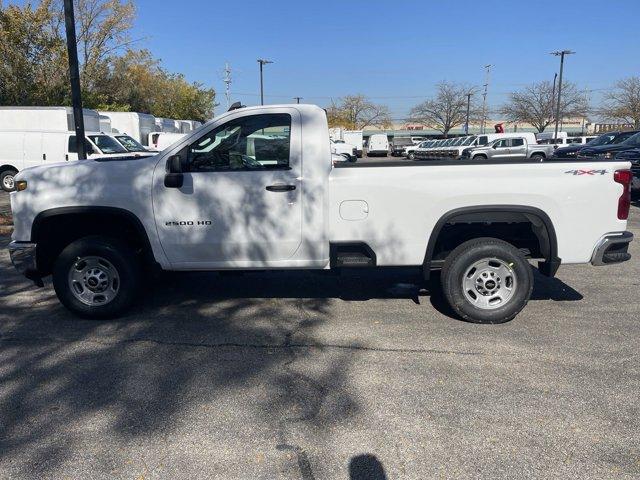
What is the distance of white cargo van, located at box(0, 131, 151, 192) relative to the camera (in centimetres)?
1709

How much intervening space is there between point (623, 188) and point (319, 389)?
128 inches

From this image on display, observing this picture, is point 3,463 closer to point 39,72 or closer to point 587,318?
point 587,318

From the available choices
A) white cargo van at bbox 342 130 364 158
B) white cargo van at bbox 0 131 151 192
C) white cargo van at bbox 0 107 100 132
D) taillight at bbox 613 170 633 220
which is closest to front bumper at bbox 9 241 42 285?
taillight at bbox 613 170 633 220

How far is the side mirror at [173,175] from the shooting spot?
490 cm

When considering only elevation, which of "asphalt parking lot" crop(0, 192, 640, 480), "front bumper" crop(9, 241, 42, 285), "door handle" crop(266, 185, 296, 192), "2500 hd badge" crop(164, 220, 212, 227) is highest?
"door handle" crop(266, 185, 296, 192)

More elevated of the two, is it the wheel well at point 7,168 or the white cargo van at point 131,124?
the white cargo van at point 131,124

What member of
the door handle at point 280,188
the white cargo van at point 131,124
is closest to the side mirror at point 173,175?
the door handle at point 280,188

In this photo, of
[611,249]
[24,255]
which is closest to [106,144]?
[24,255]

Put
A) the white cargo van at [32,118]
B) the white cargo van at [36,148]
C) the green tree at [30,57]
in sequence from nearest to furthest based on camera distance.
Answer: the white cargo van at [36,148] → the white cargo van at [32,118] → the green tree at [30,57]

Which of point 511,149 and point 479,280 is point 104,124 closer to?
point 511,149

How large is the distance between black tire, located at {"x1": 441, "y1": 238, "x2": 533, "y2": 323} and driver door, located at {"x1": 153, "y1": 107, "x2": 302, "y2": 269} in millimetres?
1469

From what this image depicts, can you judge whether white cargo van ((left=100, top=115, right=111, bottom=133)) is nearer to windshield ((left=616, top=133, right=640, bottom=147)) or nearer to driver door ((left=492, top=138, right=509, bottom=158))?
driver door ((left=492, top=138, right=509, bottom=158))

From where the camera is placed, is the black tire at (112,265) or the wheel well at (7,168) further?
the wheel well at (7,168)

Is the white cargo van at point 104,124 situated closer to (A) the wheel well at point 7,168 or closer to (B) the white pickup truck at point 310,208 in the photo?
(A) the wheel well at point 7,168
